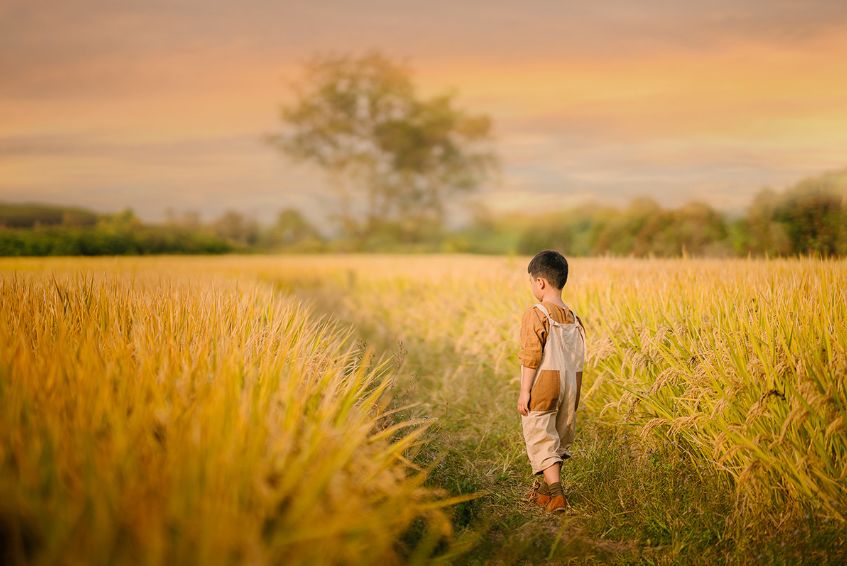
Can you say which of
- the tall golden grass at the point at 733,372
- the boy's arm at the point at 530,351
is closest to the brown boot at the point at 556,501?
the boy's arm at the point at 530,351

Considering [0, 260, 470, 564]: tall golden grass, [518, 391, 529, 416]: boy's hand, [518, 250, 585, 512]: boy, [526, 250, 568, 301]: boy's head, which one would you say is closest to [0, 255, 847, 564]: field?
[0, 260, 470, 564]: tall golden grass

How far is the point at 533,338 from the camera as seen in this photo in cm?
375

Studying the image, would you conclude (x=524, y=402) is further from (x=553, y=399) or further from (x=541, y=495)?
(x=541, y=495)

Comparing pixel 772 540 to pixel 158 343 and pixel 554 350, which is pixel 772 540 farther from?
pixel 158 343

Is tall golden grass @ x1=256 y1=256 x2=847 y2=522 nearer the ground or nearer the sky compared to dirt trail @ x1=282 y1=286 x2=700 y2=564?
nearer the sky

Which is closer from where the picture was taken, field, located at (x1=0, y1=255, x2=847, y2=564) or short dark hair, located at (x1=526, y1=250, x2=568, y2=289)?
field, located at (x1=0, y1=255, x2=847, y2=564)

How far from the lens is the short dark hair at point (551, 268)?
153 inches

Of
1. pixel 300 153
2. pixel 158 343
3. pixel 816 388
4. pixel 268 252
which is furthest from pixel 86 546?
pixel 300 153

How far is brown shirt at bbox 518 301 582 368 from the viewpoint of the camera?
12.3 feet

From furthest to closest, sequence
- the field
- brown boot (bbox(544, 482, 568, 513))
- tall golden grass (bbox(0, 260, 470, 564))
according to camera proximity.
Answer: brown boot (bbox(544, 482, 568, 513))
the field
tall golden grass (bbox(0, 260, 470, 564))

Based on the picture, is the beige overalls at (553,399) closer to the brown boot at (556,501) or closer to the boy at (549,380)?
the boy at (549,380)

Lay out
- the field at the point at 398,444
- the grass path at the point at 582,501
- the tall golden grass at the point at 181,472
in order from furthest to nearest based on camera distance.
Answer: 1. the grass path at the point at 582,501
2. the field at the point at 398,444
3. the tall golden grass at the point at 181,472

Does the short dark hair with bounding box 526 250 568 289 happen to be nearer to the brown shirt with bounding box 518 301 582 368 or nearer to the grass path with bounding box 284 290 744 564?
the brown shirt with bounding box 518 301 582 368

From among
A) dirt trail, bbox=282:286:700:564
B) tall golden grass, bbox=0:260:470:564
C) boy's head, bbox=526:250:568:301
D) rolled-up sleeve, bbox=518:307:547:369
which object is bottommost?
dirt trail, bbox=282:286:700:564
